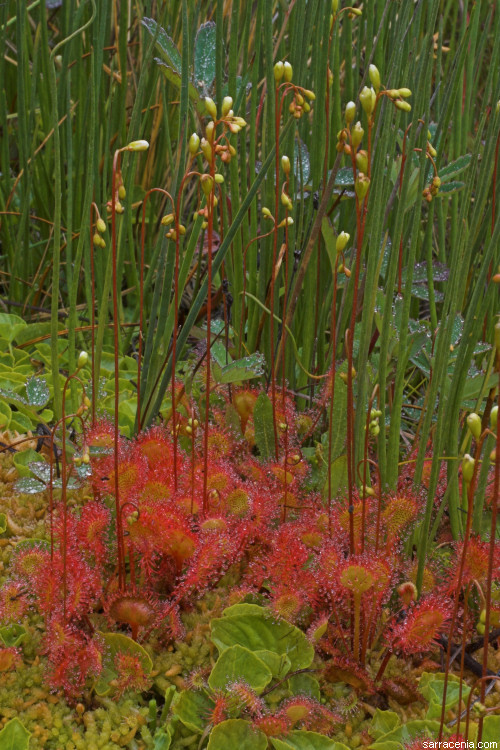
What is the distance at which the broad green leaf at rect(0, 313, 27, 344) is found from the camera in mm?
1726

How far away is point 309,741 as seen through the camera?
2.96ft

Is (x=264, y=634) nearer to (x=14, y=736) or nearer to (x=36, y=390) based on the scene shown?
(x=14, y=736)

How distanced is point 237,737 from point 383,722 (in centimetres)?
20

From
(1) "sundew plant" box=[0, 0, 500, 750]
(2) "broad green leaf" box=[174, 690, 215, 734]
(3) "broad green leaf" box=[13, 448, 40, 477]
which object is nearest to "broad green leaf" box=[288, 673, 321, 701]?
(1) "sundew plant" box=[0, 0, 500, 750]

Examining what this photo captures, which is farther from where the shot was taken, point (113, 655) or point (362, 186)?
point (113, 655)

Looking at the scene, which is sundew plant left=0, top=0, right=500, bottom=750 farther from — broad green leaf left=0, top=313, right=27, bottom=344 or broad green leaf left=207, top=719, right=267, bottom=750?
broad green leaf left=0, top=313, right=27, bottom=344

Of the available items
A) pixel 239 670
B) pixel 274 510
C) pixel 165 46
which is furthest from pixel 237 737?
pixel 165 46

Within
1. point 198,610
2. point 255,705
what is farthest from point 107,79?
point 255,705

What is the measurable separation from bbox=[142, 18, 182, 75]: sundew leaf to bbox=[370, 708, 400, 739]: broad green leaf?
1.04 meters

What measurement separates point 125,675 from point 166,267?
24.1 inches

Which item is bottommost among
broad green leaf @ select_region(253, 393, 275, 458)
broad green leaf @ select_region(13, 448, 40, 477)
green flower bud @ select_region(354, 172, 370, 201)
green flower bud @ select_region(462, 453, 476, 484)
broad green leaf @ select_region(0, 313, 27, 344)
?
broad green leaf @ select_region(13, 448, 40, 477)

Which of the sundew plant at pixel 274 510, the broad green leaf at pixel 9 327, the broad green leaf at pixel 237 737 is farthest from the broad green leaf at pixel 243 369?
the broad green leaf at pixel 9 327

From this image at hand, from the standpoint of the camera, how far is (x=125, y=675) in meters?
0.97

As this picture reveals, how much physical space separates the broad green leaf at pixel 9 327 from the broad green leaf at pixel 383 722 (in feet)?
3.85
